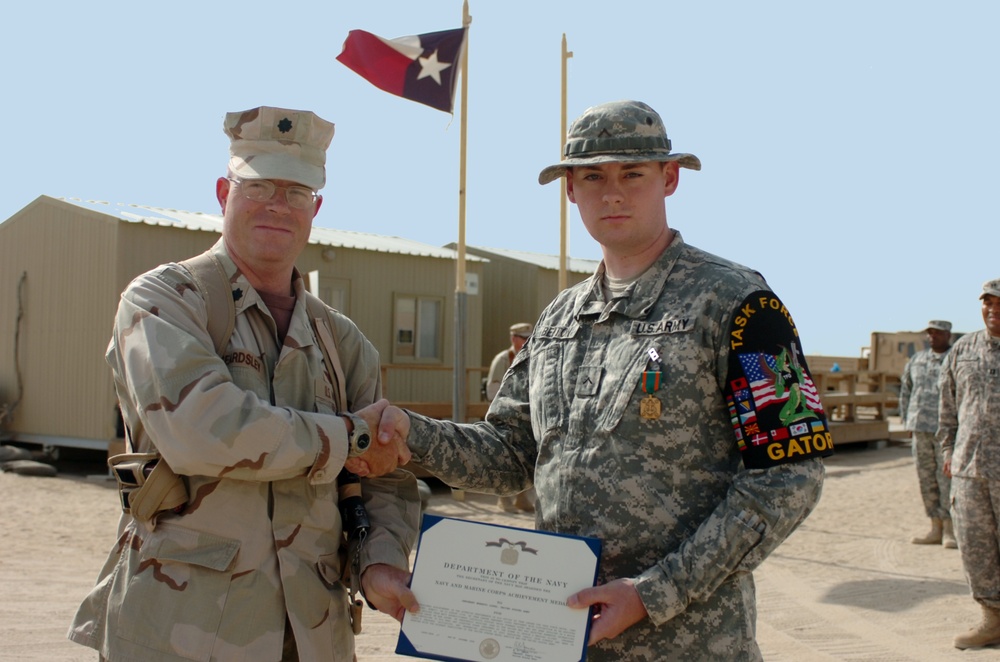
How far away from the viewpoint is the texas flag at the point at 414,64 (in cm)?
1166

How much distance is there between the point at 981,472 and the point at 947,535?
14.3ft

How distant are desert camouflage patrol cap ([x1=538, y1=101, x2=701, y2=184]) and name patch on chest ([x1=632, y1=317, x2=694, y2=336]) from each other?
1.48ft

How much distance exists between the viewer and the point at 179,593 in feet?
8.60

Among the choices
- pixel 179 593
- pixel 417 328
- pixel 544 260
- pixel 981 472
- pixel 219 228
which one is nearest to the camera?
pixel 179 593

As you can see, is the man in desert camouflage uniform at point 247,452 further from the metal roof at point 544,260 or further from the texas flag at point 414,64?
the metal roof at point 544,260

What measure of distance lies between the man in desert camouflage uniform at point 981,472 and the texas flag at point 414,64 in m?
7.12

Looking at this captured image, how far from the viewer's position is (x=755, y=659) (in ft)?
8.61

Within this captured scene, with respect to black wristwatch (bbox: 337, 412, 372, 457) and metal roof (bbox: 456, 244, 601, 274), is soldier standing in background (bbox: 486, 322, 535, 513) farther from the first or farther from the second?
black wristwatch (bbox: 337, 412, 372, 457)

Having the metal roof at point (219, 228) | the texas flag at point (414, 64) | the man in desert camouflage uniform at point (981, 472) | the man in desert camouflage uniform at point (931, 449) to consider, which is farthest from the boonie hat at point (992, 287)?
the metal roof at point (219, 228)

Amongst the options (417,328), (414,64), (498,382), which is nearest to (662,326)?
(498,382)

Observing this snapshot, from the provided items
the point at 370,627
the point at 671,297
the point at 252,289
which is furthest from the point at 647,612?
the point at 370,627

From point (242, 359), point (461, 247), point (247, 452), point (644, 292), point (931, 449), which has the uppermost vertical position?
point (461, 247)

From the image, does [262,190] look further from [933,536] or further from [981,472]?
[933,536]

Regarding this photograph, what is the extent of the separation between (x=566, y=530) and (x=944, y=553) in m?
8.68
